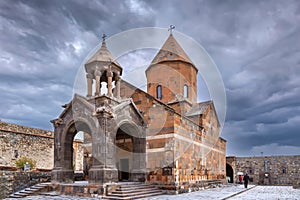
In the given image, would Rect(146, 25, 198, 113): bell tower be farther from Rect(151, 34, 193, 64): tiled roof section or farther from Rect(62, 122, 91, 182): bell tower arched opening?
Rect(62, 122, 91, 182): bell tower arched opening

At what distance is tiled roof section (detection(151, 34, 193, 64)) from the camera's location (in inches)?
843

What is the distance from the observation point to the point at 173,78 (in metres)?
20.9

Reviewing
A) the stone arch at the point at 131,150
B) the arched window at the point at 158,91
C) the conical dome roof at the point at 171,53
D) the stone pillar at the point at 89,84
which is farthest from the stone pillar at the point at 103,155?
the conical dome roof at the point at 171,53

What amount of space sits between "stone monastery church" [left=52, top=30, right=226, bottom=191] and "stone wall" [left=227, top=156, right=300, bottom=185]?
1492cm

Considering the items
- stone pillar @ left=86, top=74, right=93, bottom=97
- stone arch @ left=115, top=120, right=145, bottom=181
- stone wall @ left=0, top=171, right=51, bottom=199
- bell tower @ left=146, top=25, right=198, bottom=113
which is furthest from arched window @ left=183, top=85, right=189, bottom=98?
stone wall @ left=0, top=171, right=51, bottom=199

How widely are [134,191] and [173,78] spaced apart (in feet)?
35.6

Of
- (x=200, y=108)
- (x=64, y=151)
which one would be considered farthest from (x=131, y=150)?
(x=200, y=108)

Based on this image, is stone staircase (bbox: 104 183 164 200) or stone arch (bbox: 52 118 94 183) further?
stone arch (bbox: 52 118 94 183)

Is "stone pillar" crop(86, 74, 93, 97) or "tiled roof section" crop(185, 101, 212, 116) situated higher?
"stone pillar" crop(86, 74, 93, 97)

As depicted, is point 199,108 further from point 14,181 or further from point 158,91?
point 14,181

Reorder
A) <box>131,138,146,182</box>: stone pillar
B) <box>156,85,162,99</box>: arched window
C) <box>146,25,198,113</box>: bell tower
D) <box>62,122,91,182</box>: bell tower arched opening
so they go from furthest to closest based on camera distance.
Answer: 1. <box>156,85,162,99</box>: arched window
2. <box>146,25,198,113</box>: bell tower
3. <box>131,138,146,182</box>: stone pillar
4. <box>62,122,91,182</box>: bell tower arched opening

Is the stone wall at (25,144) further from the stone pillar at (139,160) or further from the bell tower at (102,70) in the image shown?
the stone pillar at (139,160)

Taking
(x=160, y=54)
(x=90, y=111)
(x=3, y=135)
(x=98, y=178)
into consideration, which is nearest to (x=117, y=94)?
(x=90, y=111)

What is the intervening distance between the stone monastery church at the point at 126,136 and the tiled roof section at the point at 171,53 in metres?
5.14
